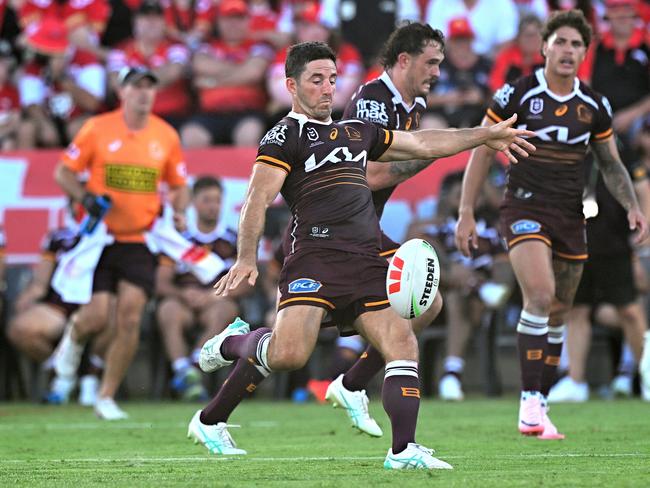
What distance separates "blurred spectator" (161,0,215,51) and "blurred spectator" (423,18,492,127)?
136 inches

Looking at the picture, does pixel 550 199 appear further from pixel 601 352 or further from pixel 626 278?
pixel 601 352

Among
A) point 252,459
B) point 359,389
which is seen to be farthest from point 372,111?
point 252,459

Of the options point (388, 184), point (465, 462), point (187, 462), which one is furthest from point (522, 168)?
point (187, 462)

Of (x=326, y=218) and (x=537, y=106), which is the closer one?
(x=326, y=218)

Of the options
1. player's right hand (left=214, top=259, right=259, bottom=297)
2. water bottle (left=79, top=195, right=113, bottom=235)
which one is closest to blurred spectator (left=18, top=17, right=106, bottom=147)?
water bottle (left=79, top=195, right=113, bottom=235)

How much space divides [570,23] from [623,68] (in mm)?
5812

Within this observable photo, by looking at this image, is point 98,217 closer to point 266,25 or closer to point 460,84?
point 460,84

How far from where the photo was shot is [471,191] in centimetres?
880

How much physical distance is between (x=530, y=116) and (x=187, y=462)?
349cm

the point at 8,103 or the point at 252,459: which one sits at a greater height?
the point at 8,103

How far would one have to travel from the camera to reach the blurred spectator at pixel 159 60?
1598cm

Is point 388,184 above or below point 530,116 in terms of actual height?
below

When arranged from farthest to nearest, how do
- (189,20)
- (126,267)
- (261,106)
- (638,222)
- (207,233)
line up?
1. (189,20)
2. (261,106)
3. (207,233)
4. (126,267)
5. (638,222)

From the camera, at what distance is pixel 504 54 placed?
14.9m
